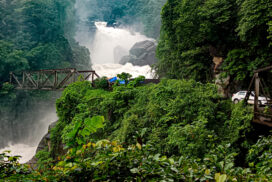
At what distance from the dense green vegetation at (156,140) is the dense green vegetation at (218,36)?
326cm

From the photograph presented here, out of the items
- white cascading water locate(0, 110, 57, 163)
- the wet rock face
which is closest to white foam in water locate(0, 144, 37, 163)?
white cascading water locate(0, 110, 57, 163)

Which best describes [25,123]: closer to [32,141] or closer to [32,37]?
[32,141]

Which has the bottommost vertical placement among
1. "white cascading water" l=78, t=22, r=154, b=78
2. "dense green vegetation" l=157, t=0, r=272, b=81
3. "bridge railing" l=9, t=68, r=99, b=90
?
"bridge railing" l=9, t=68, r=99, b=90

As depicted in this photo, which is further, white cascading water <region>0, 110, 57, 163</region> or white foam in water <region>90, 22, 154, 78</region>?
white foam in water <region>90, 22, 154, 78</region>

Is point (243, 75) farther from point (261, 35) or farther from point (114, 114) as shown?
point (114, 114)

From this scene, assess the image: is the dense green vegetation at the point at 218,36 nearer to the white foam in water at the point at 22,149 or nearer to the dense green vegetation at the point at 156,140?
the dense green vegetation at the point at 156,140

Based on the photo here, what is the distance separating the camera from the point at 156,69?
15.9m

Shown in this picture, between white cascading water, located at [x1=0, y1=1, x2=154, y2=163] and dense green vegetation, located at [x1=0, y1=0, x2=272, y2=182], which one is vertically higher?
white cascading water, located at [x1=0, y1=1, x2=154, y2=163]

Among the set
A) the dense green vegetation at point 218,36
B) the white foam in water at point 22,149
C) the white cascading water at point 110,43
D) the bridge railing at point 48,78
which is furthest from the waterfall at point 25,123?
the white cascading water at point 110,43

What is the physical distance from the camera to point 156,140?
540cm

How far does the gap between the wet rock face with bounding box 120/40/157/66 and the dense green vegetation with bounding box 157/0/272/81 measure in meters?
24.1

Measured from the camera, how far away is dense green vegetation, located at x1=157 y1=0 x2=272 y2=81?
324 inches

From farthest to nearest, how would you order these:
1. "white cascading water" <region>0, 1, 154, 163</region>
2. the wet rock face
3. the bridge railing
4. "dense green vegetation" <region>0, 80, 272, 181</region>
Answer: "white cascading water" <region>0, 1, 154, 163</region> < the wet rock face < the bridge railing < "dense green vegetation" <region>0, 80, 272, 181</region>

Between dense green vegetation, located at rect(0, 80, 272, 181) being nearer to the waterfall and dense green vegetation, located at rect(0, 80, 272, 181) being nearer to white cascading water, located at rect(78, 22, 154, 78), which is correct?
the waterfall
